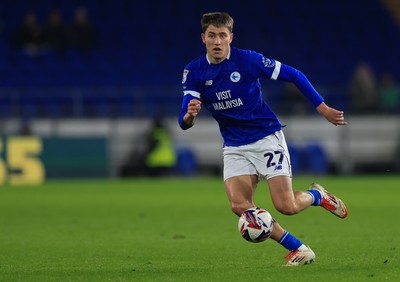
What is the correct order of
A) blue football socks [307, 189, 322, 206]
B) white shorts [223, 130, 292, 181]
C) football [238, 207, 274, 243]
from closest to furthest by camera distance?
football [238, 207, 274, 243], white shorts [223, 130, 292, 181], blue football socks [307, 189, 322, 206]

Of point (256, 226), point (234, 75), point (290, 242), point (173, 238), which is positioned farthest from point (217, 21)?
point (173, 238)

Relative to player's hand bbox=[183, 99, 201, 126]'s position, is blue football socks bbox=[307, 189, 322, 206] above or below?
below

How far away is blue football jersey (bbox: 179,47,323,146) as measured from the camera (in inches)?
325

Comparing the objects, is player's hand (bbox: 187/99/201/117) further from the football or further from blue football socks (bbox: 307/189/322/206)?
blue football socks (bbox: 307/189/322/206)

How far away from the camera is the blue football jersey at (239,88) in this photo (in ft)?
27.1

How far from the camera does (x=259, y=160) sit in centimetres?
829

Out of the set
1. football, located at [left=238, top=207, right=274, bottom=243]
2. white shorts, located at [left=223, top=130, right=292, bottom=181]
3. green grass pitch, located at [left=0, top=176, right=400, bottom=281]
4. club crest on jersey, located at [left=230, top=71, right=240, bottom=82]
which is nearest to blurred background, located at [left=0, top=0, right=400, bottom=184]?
green grass pitch, located at [left=0, top=176, right=400, bottom=281]

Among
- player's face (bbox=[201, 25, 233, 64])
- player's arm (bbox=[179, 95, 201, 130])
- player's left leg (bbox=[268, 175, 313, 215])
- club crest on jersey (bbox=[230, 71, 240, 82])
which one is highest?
player's face (bbox=[201, 25, 233, 64])

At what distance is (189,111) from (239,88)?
27.5 inches

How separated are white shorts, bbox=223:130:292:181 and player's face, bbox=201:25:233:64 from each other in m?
0.79

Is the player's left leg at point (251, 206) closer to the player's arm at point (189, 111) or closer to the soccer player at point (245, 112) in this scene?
the soccer player at point (245, 112)

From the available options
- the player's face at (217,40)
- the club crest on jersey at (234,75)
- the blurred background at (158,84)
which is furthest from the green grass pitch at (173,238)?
the blurred background at (158,84)

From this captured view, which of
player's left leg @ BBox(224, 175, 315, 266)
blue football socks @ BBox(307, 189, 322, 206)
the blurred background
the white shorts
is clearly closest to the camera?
player's left leg @ BBox(224, 175, 315, 266)

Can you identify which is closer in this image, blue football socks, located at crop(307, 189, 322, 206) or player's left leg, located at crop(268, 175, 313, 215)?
player's left leg, located at crop(268, 175, 313, 215)
